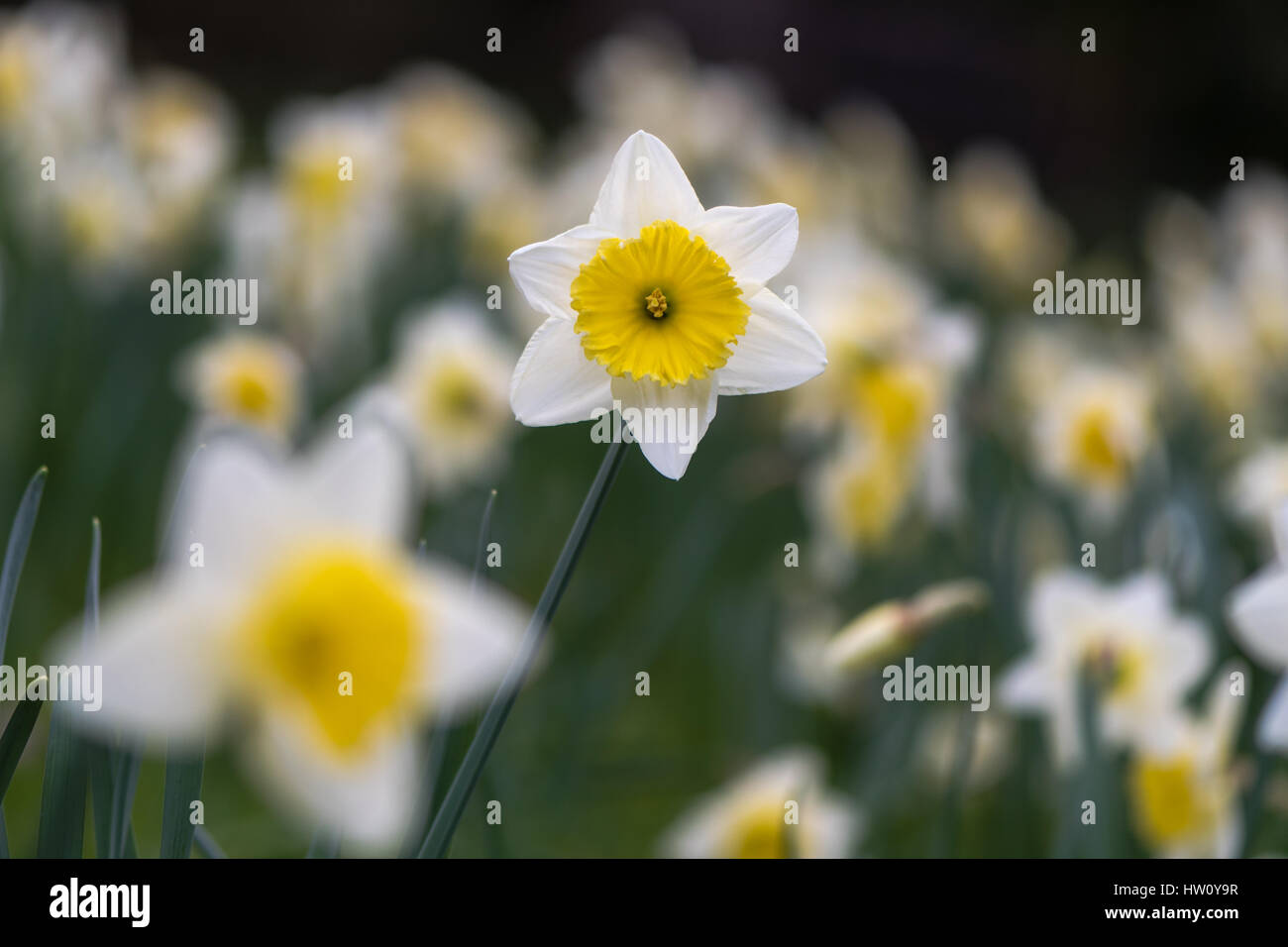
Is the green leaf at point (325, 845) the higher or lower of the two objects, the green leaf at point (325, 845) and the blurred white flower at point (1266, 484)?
the lower

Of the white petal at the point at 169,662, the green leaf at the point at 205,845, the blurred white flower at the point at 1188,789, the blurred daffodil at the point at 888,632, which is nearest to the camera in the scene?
the white petal at the point at 169,662

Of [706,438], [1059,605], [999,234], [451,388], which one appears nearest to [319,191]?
[451,388]

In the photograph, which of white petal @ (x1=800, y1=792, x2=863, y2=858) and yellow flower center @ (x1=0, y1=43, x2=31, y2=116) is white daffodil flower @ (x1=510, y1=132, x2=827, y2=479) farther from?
yellow flower center @ (x1=0, y1=43, x2=31, y2=116)

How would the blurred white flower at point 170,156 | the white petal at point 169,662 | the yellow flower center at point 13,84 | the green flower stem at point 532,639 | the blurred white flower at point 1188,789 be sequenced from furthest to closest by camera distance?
the blurred white flower at point 170,156
the yellow flower center at point 13,84
the blurred white flower at point 1188,789
the green flower stem at point 532,639
the white petal at point 169,662

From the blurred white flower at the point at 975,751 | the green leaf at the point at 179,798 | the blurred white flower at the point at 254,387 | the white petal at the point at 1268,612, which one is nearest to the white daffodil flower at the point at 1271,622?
the white petal at the point at 1268,612

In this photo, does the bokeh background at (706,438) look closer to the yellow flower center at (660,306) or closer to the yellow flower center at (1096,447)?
the yellow flower center at (1096,447)
